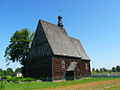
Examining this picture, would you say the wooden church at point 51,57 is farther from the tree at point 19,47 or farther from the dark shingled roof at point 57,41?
the tree at point 19,47

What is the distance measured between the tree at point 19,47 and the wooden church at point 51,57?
8157 mm

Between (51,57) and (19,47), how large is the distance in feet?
55.2

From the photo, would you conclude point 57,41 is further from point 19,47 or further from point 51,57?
point 19,47

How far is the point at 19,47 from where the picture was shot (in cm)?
4316

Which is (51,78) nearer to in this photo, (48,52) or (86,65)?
(48,52)

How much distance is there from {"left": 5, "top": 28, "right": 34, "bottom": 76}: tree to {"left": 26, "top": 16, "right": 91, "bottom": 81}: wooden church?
26.8 feet

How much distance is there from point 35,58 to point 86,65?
16799 mm

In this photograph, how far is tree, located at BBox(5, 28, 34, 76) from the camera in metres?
43.1

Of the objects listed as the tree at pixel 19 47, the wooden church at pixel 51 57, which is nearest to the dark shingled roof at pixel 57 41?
the wooden church at pixel 51 57

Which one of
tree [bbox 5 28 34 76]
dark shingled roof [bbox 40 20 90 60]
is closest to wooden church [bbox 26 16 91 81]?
dark shingled roof [bbox 40 20 90 60]

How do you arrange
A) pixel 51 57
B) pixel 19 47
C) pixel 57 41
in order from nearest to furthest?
pixel 51 57 → pixel 57 41 → pixel 19 47

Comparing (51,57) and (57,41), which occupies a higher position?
(57,41)

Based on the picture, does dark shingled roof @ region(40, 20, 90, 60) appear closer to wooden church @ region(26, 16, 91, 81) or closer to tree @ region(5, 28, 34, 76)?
Answer: wooden church @ region(26, 16, 91, 81)

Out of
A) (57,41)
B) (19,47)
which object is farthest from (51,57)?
(19,47)
